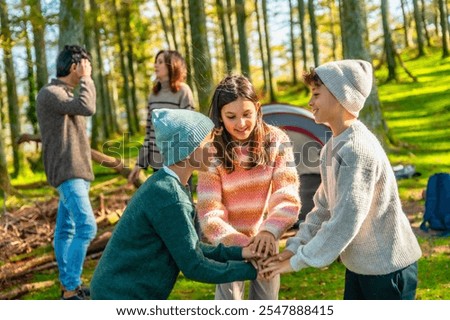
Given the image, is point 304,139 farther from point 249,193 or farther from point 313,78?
point 313,78

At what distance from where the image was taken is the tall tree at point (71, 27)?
31.2 ft

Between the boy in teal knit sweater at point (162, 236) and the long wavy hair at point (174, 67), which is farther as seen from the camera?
the long wavy hair at point (174, 67)

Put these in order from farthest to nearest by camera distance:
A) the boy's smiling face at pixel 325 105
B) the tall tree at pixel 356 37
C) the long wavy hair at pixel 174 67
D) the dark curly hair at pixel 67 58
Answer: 1. the tall tree at pixel 356 37
2. the long wavy hair at pixel 174 67
3. the dark curly hair at pixel 67 58
4. the boy's smiling face at pixel 325 105

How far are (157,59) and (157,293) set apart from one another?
361 centimetres

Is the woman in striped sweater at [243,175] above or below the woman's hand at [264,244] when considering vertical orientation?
above

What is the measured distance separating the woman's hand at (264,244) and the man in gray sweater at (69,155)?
7.52ft

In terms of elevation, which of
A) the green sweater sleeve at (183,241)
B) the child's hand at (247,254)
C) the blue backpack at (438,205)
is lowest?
the blue backpack at (438,205)

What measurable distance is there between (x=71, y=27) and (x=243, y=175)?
677 cm

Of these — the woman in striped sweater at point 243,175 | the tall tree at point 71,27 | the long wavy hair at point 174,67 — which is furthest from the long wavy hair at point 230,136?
the tall tree at point 71,27

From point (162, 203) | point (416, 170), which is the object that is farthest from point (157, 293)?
point (416, 170)

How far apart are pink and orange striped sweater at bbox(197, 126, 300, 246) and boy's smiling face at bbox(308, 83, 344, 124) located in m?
0.52

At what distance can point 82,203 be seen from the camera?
16.9 ft

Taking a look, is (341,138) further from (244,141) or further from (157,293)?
(157,293)

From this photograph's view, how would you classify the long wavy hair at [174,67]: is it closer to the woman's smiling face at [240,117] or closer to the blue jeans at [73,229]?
the blue jeans at [73,229]
